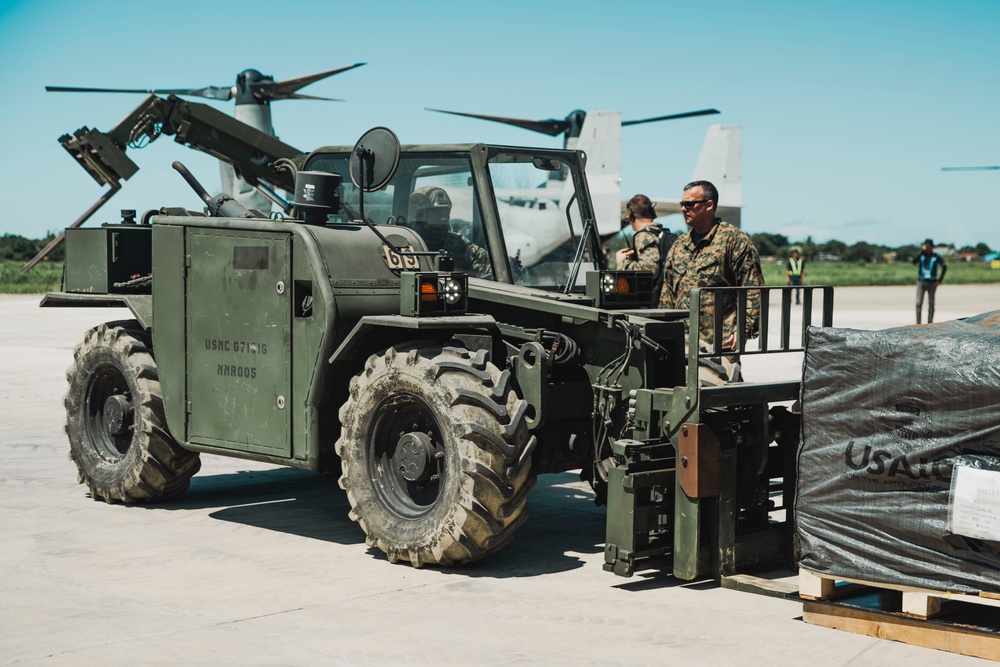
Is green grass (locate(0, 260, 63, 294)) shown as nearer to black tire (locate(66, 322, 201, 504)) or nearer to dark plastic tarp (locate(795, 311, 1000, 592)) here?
black tire (locate(66, 322, 201, 504))

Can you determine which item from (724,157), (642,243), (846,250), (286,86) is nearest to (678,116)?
(724,157)

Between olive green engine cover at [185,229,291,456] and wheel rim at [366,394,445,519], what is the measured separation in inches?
26.8

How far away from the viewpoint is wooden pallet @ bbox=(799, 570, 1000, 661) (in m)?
5.19

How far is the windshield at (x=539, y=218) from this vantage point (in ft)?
25.8

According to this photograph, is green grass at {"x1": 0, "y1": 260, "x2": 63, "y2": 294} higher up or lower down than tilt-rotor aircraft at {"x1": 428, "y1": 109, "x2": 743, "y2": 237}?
lower down

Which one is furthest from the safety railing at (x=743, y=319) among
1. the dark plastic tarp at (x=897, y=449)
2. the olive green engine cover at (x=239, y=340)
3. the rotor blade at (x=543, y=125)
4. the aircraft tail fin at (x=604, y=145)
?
the rotor blade at (x=543, y=125)

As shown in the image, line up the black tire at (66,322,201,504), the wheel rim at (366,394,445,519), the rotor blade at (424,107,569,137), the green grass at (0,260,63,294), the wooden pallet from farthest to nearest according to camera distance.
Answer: the green grass at (0,260,63,294)
the rotor blade at (424,107,569,137)
the black tire at (66,322,201,504)
the wheel rim at (366,394,445,519)
the wooden pallet

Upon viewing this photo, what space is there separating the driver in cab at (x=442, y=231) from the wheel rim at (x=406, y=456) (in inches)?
46.9

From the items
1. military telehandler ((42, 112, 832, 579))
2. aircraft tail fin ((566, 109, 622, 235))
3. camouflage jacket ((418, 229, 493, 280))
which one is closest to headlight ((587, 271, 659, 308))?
military telehandler ((42, 112, 832, 579))

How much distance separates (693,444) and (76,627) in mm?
3040

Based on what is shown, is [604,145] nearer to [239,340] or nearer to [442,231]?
[442,231]

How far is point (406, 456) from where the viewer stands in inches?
272

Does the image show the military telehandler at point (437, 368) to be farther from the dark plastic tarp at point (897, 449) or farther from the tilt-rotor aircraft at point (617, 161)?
the tilt-rotor aircraft at point (617, 161)

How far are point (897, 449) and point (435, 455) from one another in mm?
2501
